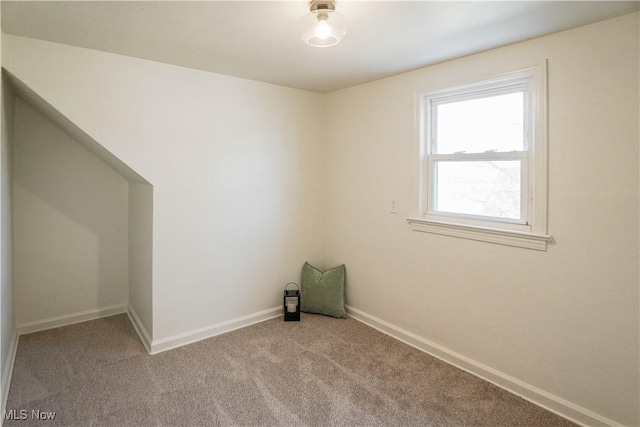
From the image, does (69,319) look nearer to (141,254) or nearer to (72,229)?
(72,229)

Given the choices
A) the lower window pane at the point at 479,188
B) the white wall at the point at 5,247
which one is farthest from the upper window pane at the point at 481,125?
the white wall at the point at 5,247

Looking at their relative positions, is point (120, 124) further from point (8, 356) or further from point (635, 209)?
point (635, 209)

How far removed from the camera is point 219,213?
119 inches

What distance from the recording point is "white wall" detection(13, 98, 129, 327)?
2.95 m

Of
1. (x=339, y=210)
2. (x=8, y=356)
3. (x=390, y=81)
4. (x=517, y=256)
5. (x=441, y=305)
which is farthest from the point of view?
(x=339, y=210)

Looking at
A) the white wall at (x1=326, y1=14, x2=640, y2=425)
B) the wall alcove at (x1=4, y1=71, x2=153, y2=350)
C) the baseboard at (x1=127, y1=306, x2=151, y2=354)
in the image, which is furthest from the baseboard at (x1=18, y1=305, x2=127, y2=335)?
the white wall at (x1=326, y1=14, x2=640, y2=425)

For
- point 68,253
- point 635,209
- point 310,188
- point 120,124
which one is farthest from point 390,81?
point 68,253

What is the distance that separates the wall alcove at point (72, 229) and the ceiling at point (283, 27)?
0.92m

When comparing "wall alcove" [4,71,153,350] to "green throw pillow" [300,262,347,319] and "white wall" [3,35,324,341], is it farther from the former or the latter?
"green throw pillow" [300,262,347,319]

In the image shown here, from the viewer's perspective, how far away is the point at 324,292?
135 inches

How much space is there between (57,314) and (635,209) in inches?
169

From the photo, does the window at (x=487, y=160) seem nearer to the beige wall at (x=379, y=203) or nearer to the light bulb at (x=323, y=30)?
the beige wall at (x=379, y=203)

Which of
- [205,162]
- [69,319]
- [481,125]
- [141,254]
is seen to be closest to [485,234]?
[481,125]

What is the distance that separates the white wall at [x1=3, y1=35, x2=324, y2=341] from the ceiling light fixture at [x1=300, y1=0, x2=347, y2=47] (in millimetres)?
1437
